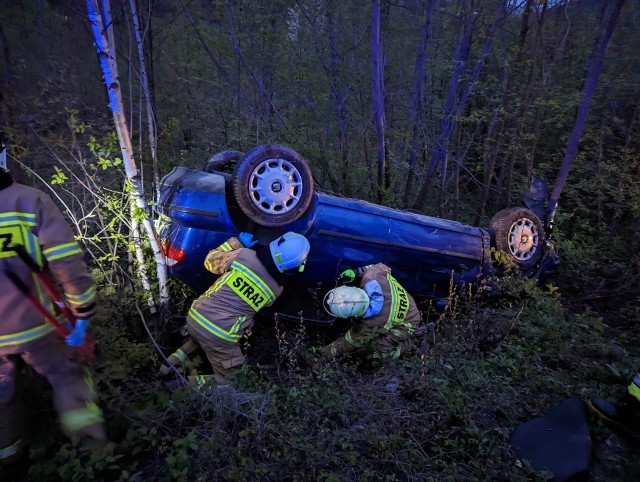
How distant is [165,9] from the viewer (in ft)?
21.9

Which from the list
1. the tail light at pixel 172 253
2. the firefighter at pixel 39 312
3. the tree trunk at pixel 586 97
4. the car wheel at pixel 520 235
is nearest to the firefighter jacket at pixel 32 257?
the firefighter at pixel 39 312

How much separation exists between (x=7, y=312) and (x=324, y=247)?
220cm

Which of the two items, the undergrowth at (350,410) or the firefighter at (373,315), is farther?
the firefighter at (373,315)

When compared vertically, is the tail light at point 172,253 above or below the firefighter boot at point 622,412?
above

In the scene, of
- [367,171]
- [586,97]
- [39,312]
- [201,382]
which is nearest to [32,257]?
[39,312]

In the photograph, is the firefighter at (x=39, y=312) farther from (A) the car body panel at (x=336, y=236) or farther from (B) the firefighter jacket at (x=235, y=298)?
(A) the car body panel at (x=336, y=236)

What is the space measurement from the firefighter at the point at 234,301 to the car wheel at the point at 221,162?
1393 millimetres

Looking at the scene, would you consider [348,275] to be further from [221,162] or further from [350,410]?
[221,162]

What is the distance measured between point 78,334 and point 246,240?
136 cm

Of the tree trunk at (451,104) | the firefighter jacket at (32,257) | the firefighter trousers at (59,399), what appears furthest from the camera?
the tree trunk at (451,104)

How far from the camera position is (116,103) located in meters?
2.50

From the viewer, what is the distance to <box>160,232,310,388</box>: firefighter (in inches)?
105

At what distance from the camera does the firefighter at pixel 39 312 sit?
1.79 metres

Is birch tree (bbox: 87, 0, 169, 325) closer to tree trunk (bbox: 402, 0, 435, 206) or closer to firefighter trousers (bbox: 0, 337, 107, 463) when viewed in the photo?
firefighter trousers (bbox: 0, 337, 107, 463)
